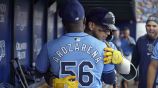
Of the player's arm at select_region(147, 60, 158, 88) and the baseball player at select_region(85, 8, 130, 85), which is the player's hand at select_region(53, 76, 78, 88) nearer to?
the baseball player at select_region(85, 8, 130, 85)

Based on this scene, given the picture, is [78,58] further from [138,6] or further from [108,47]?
[138,6]

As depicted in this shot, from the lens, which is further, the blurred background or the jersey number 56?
the blurred background

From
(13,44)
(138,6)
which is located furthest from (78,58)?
(138,6)

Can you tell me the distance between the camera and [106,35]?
428 centimetres

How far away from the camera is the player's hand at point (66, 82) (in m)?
3.96

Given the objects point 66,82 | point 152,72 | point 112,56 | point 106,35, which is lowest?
point 152,72

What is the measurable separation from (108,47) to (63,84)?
1.54ft

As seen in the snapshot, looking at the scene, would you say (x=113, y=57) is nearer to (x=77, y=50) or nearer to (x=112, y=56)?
(x=112, y=56)

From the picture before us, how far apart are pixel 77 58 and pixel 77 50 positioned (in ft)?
0.21

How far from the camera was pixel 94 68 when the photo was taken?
400 cm

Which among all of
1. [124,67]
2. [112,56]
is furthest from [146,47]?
[112,56]

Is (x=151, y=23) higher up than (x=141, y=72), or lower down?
higher up

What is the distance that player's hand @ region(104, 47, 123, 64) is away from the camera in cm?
395

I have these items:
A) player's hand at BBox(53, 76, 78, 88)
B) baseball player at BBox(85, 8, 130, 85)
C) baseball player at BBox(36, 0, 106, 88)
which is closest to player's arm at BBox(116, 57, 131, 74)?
baseball player at BBox(85, 8, 130, 85)
